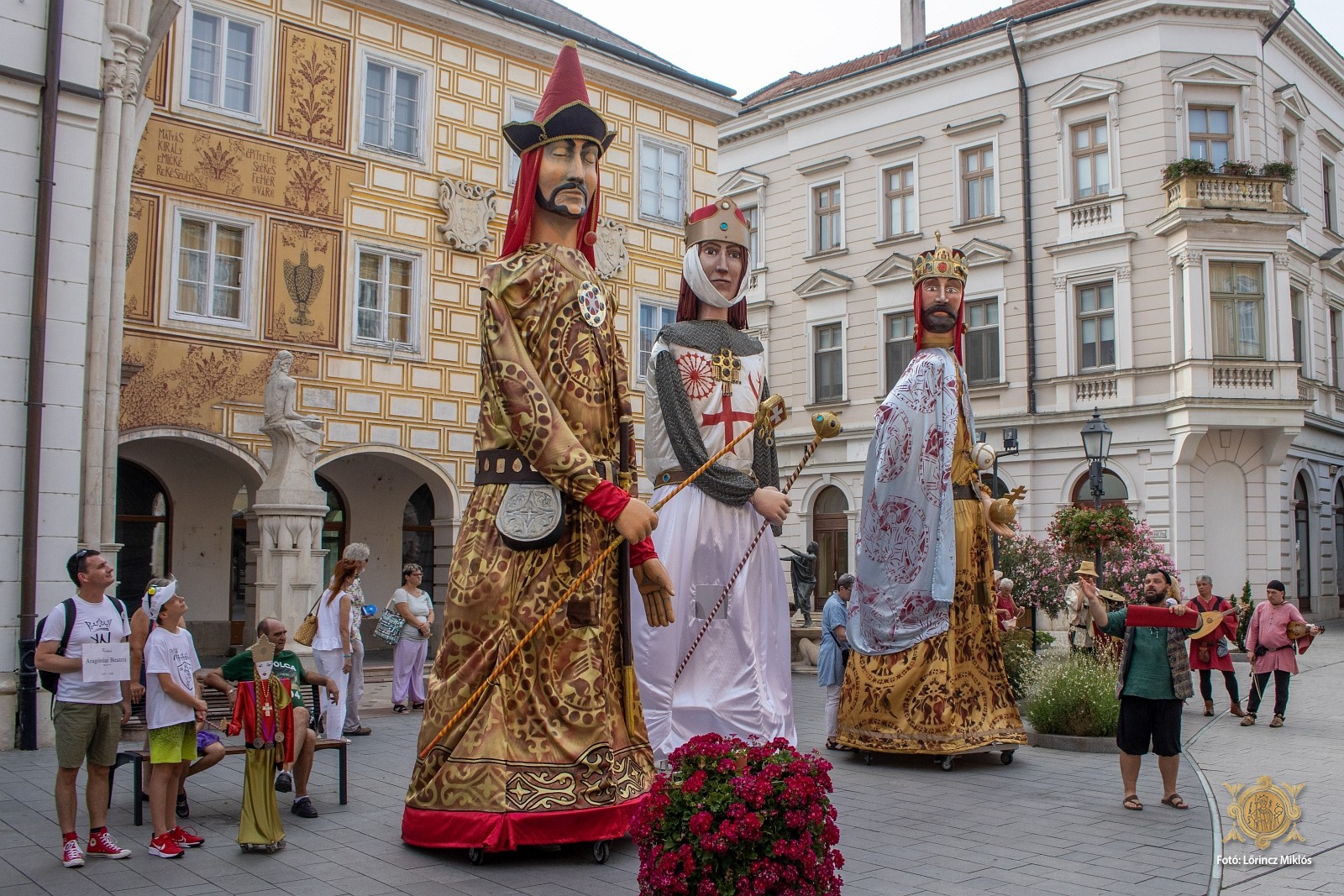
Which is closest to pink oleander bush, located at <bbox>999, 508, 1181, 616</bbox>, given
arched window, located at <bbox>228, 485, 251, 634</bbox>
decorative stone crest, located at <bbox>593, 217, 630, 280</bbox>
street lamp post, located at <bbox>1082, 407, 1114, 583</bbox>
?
street lamp post, located at <bbox>1082, 407, 1114, 583</bbox>

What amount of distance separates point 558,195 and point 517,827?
9.50 ft

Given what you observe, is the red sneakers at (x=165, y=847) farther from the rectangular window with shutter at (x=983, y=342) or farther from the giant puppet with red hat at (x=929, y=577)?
the rectangular window with shutter at (x=983, y=342)

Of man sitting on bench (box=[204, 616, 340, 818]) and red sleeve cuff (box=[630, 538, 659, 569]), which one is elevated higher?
red sleeve cuff (box=[630, 538, 659, 569])

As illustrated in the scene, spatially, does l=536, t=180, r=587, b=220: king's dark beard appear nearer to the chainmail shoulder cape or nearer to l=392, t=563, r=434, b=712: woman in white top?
the chainmail shoulder cape

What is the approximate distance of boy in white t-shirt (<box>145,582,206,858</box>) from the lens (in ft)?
19.3

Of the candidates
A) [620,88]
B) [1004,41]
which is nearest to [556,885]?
[620,88]

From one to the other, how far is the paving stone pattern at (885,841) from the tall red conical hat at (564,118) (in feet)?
10.9

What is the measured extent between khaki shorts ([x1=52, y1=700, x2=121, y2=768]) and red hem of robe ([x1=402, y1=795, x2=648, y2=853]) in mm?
1788

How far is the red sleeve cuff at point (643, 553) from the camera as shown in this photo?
5.53m

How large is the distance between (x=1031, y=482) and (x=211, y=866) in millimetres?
22957

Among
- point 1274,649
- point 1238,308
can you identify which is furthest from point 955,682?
point 1238,308

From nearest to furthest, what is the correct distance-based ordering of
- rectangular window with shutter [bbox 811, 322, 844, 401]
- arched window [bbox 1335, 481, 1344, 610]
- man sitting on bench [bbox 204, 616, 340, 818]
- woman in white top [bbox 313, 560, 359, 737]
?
man sitting on bench [bbox 204, 616, 340, 818], woman in white top [bbox 313, 560, 359, 737], arched window [bbox 1335, 481, 1344, 610], rectangular window with shutter [bbox 811, 322, 844, 401]

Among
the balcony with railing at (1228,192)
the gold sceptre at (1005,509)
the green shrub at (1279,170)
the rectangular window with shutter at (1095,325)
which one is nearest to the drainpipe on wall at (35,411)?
the gold sceptre at (1005,509)

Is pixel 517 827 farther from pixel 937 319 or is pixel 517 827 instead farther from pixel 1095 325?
pixel 1095 325
